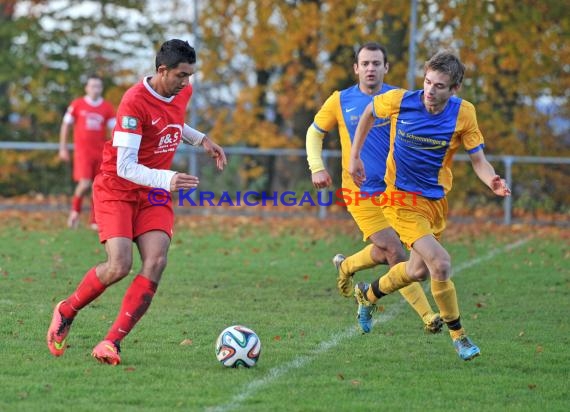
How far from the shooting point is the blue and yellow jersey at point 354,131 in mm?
8492

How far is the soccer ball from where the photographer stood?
256 inches

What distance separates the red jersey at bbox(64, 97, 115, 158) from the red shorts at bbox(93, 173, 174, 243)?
29.8 feet

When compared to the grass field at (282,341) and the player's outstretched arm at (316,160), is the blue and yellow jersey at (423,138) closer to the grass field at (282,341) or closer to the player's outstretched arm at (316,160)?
the player's outstretched arm at (316,160)

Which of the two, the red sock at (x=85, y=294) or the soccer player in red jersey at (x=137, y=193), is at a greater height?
the soccer player in red jersey at (x=137, y=193)

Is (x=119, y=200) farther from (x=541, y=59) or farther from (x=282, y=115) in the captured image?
(x=282, y=115)

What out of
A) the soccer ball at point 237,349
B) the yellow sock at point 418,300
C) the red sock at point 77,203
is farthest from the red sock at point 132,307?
the red sock at point 77,203

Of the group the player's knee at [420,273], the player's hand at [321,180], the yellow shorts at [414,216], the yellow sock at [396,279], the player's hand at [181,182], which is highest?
the player's hand at [181,182]

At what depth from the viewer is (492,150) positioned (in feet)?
66.0

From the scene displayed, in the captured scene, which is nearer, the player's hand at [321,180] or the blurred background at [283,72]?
the player's hand at [321,180]

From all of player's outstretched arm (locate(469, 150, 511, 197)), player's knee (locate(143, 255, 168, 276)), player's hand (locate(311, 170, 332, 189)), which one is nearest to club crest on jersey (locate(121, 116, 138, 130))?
player's knee (locate(143, 255, 168, 276))

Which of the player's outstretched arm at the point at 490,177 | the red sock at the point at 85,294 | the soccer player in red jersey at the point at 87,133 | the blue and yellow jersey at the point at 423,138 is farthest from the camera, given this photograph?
the soccer player in red jersey at the point at 87,133

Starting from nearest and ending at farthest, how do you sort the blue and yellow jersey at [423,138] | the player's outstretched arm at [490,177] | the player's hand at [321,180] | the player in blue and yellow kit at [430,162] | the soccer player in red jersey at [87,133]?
the player's outstretched arm at [490,177]
the player in blue and yellow kit at [430,162]
the blue and yellow jersey at [423,138]
the player's hand at [321,180]
the soccer player in red jersey at [87,133]

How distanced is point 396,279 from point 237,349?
5.47 ft

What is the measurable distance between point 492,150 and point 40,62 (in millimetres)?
9568
